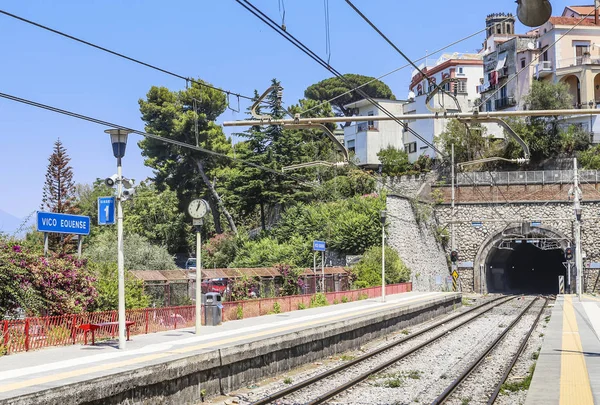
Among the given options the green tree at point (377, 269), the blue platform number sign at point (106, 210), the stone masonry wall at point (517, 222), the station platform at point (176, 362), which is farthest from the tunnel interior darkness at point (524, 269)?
the blue platform number sign at point (106, 210)

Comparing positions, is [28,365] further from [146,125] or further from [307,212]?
[146,125]

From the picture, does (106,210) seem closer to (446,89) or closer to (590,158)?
(590,158)

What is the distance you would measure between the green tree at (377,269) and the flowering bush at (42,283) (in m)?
22.9

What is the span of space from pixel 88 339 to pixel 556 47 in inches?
2317

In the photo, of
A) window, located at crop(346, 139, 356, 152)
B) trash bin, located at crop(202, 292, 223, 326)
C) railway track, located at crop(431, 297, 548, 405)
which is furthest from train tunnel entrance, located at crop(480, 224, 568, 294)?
trash bin, located at crop(202, 292, 223, 326)

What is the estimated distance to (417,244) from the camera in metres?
52.3

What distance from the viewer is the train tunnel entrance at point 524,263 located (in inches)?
2218

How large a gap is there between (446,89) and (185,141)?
33.3 m

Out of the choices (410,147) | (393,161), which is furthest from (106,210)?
(410,147)

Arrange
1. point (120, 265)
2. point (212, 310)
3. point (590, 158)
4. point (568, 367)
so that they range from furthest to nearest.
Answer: point (590, 158) → point (212, 310) → point (120, 265) → point (568, 367)

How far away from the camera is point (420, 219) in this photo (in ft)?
176

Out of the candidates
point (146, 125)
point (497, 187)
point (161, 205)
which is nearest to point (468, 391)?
point (497, 187)

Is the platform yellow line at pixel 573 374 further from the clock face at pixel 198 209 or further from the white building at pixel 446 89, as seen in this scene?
the white building at pixel 446 89

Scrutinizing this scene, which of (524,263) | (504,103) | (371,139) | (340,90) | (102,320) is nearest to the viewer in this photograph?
(102,320)
